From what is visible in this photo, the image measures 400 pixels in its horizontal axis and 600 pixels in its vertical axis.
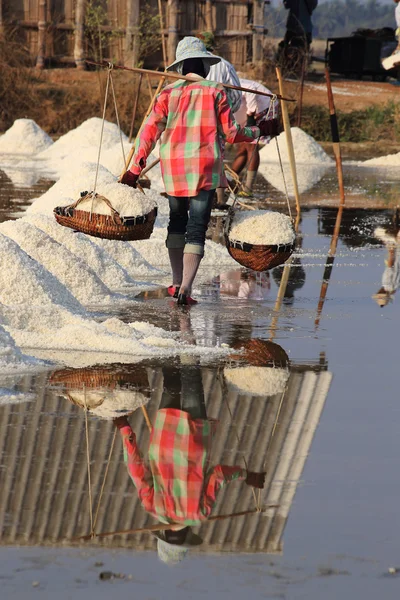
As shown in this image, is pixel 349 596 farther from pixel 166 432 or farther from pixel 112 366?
pixel 112 366

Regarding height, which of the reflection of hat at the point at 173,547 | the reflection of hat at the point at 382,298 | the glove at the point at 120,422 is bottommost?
the reflection of hat at the point at 382,298

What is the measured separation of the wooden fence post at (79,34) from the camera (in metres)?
29.2

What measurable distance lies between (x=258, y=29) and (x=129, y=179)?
76.6 feet

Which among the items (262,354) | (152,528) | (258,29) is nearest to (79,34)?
(258,29)

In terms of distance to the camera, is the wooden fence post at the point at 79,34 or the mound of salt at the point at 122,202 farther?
the wooden fence post at the point at 79,34

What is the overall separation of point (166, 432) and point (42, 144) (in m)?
19.2

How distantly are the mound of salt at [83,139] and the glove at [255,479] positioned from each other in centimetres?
1668

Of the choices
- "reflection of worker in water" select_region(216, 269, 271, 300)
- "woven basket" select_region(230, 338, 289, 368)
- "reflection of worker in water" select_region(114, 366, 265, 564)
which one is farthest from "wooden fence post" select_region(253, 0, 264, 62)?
"reflection of worker in water" select_region(114, 366, 265, 564)

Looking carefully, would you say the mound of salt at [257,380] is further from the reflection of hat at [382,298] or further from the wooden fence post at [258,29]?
the wooden fence post at [258,29]

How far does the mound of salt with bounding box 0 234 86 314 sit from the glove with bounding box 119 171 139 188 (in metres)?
1.18

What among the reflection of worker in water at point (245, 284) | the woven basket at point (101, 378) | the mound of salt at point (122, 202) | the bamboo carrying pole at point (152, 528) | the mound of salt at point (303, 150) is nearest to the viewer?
the bamboo carrying pole at point (152, 528)

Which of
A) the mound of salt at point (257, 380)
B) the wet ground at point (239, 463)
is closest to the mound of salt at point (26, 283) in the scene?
the wet ground at point (239, 463)

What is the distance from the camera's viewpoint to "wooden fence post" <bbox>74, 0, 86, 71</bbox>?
95.8 feet

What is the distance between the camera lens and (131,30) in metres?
29.6
